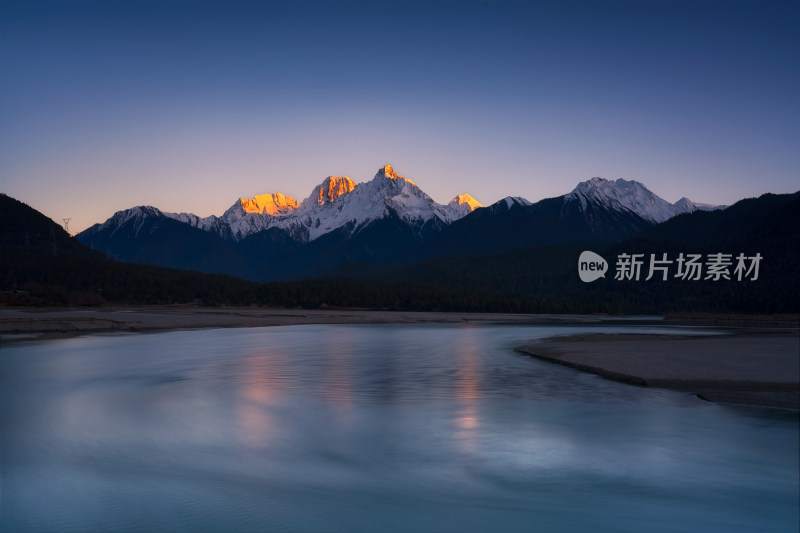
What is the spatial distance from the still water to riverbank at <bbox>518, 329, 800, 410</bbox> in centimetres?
207

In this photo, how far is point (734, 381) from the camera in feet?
103

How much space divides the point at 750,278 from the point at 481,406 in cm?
16267

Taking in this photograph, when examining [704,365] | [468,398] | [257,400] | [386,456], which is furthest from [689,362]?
[257,400]

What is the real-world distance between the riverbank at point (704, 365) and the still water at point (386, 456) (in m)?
2.07

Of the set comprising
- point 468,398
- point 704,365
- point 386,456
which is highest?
point 704,365

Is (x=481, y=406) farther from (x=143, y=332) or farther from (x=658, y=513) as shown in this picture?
(x=143, y=332)

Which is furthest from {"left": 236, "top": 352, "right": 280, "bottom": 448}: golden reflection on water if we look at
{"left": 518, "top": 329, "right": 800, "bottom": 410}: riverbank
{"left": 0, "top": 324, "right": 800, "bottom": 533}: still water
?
{"left": 518, "top": 329, "right": 800, "bottom": 410}: riverbank

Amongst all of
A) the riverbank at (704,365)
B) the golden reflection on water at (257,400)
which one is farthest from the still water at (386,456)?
the riverbank at (704,365)

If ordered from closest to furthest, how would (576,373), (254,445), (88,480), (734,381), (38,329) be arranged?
(88,480), (254,445), (734,381), (576,373), (38,329)

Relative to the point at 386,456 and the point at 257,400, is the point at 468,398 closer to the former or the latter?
the point at 257,400

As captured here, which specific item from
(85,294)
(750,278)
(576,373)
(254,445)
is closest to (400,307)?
(85,294)

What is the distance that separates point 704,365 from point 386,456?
82.3ft

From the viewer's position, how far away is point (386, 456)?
21.2 metres

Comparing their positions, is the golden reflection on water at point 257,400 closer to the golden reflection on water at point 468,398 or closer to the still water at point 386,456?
the still water at point 386,456
